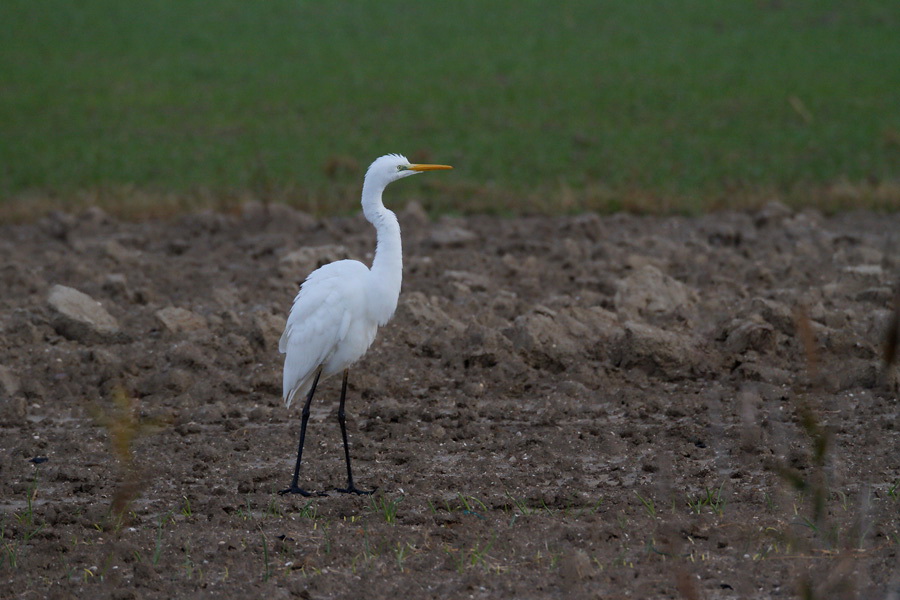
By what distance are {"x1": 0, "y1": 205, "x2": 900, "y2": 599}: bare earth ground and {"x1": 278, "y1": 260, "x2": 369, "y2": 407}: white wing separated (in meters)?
0.79

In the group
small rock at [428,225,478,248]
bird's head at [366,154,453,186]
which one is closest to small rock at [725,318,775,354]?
bird's head at [366,154,453,186]

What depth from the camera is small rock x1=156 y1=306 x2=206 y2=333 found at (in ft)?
32.7

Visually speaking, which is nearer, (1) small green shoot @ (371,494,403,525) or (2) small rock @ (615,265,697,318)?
(1) small green shoot @ (371,494,403,525)

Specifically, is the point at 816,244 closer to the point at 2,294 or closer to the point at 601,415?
the point at 601,415

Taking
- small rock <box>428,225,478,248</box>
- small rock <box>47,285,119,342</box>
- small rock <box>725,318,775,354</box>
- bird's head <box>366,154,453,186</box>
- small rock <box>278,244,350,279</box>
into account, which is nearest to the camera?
bird's head <box>366,154,453,186</box>

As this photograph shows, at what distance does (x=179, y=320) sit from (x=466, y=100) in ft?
49.7

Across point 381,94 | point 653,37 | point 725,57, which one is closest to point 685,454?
point 381,94

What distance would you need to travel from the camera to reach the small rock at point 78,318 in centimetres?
978

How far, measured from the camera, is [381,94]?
25172 mm

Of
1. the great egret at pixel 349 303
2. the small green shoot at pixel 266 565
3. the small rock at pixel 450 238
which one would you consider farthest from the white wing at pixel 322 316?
the small rock at pixel 450 238

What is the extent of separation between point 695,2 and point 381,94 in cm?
1412

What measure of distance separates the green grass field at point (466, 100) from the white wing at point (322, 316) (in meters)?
8.78

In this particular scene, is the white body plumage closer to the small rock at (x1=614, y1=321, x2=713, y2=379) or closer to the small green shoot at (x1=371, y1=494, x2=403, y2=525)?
the small green shoot at (x1=371, y1=494, x2=403, y2=525)

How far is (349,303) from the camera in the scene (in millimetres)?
6941
